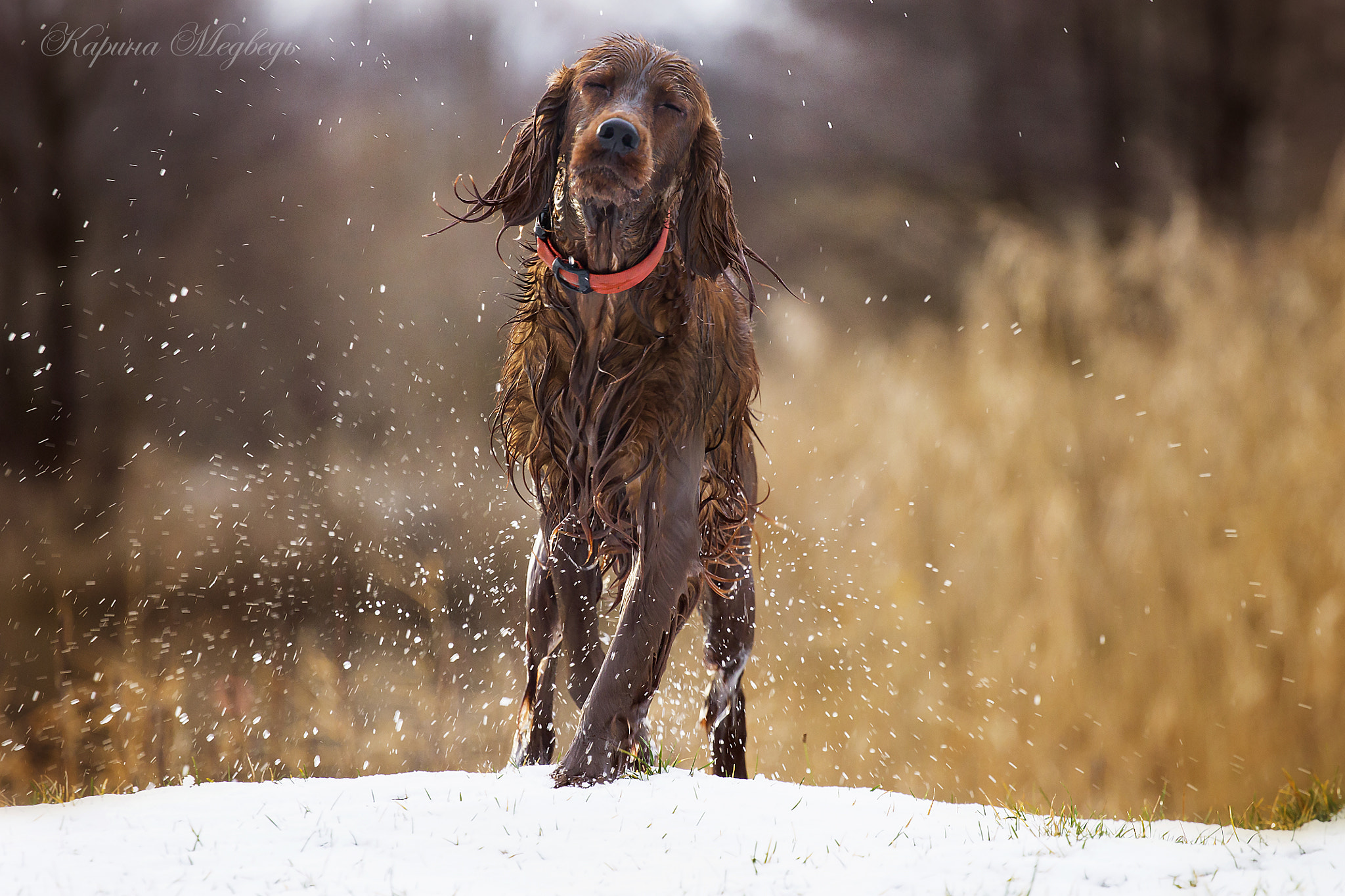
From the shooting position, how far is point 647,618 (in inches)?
107

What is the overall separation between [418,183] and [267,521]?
7.29 ft

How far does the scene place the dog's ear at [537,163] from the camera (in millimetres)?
2990

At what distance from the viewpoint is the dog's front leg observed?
261cm

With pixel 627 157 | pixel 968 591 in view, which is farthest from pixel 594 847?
pixel 968 591

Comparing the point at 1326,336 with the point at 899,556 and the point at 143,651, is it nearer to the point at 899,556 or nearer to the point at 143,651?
the point at 899,556

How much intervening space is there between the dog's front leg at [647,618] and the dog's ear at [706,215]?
1.74ft

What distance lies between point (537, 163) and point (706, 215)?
0.57 m

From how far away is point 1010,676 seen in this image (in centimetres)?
449

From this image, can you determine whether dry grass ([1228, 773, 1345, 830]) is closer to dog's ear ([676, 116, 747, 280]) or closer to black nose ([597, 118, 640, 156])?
dog's ear ([676, 116, 747, 280])

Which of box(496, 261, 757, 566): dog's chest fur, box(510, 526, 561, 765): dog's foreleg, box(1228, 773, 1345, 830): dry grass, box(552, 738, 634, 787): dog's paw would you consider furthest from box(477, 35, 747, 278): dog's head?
box(1228, 773, 1345, 830): dry grass

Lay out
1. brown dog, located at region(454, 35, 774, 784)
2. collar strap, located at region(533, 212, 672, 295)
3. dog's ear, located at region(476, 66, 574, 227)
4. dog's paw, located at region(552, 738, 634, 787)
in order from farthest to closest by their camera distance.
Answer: dog's ear, located at region(476, 66, 574, 227)
collar strap, located at region(533, 212, 672, 295)
brown dog, located at region(454, 35, 774, 784)
dog's paw, located at region(552, 738, 634, 787)

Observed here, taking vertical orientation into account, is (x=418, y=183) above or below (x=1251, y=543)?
Answer: above

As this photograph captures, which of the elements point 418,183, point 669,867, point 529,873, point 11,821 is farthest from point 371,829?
point 418,183

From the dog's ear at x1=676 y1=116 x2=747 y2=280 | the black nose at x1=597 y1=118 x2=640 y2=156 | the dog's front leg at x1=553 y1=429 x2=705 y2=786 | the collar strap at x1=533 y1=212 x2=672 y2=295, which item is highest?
the black nose at x1=597 y1=118 x2=640 y2=156
